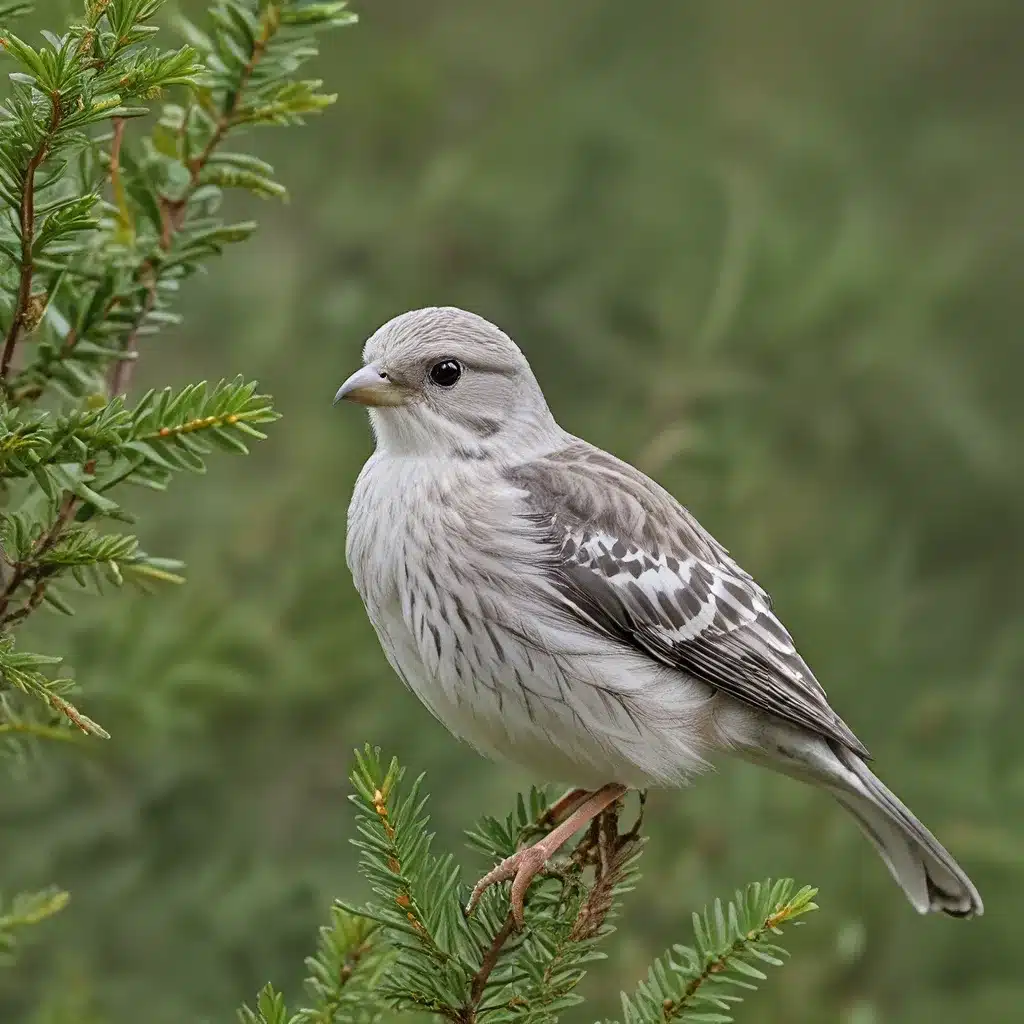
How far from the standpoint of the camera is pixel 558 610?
13.3 ft

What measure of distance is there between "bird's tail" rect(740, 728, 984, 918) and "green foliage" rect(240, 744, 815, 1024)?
4.80ft

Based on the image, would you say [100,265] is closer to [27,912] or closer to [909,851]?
[27,912]

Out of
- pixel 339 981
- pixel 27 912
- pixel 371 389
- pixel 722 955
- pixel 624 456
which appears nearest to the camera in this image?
pixel 339 981

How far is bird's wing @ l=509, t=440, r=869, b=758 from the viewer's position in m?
4.18

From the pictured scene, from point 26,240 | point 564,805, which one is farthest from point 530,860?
point 26,240

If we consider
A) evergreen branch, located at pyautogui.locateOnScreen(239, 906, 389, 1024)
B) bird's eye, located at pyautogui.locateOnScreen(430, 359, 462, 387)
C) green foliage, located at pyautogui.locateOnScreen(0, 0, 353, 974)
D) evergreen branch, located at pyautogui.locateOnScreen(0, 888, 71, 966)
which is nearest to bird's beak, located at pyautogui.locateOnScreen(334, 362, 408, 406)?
bird's eye, located at pyautogui.locateOnScreen(430, 359, 462, 387)

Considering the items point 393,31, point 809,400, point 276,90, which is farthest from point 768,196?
point 276,90

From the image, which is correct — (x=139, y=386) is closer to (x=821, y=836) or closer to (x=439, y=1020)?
(x=821, y=836)

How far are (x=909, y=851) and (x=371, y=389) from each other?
2.06 metres

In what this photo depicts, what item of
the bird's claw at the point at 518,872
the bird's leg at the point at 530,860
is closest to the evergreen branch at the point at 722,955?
the bird's leg at the point at 530,860

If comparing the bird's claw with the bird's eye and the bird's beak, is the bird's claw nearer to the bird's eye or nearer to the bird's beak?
the bird's beak

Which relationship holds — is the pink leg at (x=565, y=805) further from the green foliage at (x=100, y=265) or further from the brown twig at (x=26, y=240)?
the brown twig at (x=26, y=240)

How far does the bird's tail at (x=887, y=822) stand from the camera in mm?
4316

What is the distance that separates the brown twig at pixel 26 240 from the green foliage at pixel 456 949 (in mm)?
960
